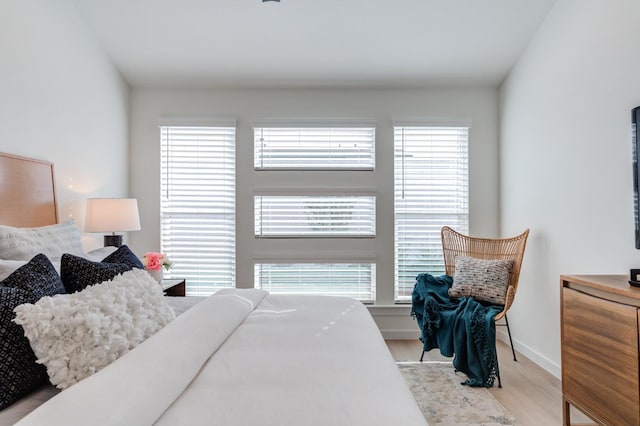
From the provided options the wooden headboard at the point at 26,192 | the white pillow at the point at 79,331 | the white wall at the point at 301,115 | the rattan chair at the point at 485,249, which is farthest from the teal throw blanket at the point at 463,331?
the wooden headboard at the point at 26,192

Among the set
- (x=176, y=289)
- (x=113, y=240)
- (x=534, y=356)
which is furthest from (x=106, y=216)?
(x=534, y=356)

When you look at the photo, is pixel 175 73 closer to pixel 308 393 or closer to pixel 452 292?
pixel 452 292

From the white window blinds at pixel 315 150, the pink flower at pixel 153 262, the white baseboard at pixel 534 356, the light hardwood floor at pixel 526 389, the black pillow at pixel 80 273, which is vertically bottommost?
the light hardwood floor at pixel 526 389

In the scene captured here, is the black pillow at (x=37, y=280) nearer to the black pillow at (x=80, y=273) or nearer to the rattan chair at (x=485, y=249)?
the black pillow at (x=80, y=273)

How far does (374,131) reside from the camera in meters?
3.94

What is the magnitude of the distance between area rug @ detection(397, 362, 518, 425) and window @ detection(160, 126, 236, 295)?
6.67 ft

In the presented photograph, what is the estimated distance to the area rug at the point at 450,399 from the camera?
2.30 m

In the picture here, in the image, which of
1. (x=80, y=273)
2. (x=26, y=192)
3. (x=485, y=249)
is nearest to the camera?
(x=80, y=273)

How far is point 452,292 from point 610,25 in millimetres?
2116

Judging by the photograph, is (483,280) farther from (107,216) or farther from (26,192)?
(26,192)

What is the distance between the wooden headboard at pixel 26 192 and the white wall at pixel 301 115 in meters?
1.17

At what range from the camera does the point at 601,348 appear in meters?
1.91

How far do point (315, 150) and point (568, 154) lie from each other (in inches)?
84.9

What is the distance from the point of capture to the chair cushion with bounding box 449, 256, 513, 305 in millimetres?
3145
